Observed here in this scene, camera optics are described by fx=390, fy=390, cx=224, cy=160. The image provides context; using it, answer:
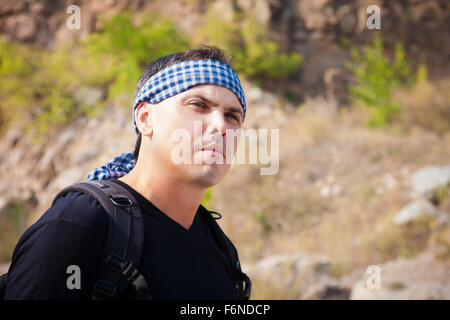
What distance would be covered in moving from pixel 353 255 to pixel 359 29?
9.34 m

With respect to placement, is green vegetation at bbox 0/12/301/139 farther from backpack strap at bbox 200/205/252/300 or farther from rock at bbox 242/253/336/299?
backpack strap at bbox 200/205/252/300

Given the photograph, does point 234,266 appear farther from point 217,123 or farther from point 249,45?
point 249,45

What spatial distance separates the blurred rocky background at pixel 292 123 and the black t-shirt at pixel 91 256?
2.94 m

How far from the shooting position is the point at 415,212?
5559 millimetres

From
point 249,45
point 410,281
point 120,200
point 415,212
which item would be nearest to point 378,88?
point 249,45

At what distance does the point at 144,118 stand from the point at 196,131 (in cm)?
27

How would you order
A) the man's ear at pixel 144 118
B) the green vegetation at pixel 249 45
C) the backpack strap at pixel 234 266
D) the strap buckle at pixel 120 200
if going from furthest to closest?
1. the green vegetation at pixel 249 45
2. the backpack strap at pixel 234 266
3. the man's ear at pixel 144 118
4. the strap buckle at pixel 120 200

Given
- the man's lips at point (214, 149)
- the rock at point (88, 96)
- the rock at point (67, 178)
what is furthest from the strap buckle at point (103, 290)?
the rock at point (88, 96)

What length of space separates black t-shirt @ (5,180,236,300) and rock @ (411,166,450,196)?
544 cm

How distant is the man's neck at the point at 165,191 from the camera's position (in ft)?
4.71

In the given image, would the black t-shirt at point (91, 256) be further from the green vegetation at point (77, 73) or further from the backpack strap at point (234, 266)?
the green vegetation at point (77, 73)

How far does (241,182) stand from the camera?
23.7 feet
